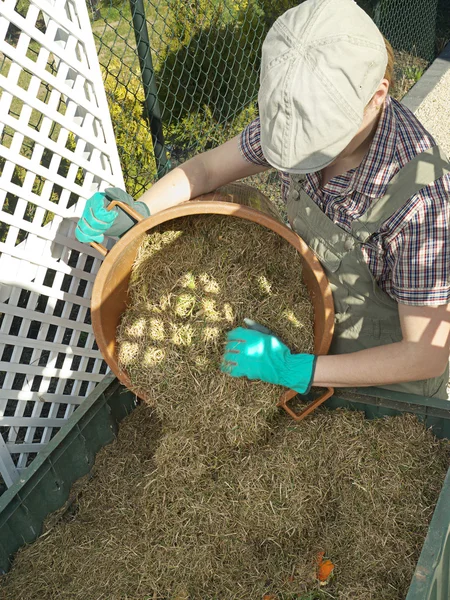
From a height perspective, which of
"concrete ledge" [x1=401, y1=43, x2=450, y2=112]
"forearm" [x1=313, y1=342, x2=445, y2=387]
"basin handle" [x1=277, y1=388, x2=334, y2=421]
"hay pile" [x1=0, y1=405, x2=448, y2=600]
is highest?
"concrete ledge" [x1=401, y1=43, x2=450, y2=112]

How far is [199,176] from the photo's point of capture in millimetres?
2660

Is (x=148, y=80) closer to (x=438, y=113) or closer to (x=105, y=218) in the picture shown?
(x=105, y=218)

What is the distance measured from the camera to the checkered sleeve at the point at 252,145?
254 cm

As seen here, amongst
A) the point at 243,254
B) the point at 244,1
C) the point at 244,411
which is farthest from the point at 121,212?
the point at 244,1

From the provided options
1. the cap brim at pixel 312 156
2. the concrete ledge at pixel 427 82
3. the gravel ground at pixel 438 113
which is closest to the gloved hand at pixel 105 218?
the cap brim at pixel 312 156

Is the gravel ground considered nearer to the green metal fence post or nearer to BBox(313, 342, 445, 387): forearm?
the green metal fence post

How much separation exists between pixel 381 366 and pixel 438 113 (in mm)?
5110

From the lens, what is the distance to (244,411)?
2467 millimetres

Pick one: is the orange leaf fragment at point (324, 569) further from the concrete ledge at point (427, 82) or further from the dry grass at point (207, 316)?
the concrete ledge at point (427, 82)

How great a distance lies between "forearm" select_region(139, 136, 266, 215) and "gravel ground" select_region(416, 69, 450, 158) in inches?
152

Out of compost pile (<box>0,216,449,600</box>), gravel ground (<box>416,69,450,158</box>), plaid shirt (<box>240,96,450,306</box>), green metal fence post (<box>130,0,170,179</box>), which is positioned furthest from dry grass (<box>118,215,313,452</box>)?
gravel ground (<box>416,69,450,158</box>)

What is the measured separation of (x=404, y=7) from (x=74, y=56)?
5649 millimetres

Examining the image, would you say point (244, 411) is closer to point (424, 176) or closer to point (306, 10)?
point (424, 176)

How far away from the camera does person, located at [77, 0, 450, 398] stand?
1.86 meters
